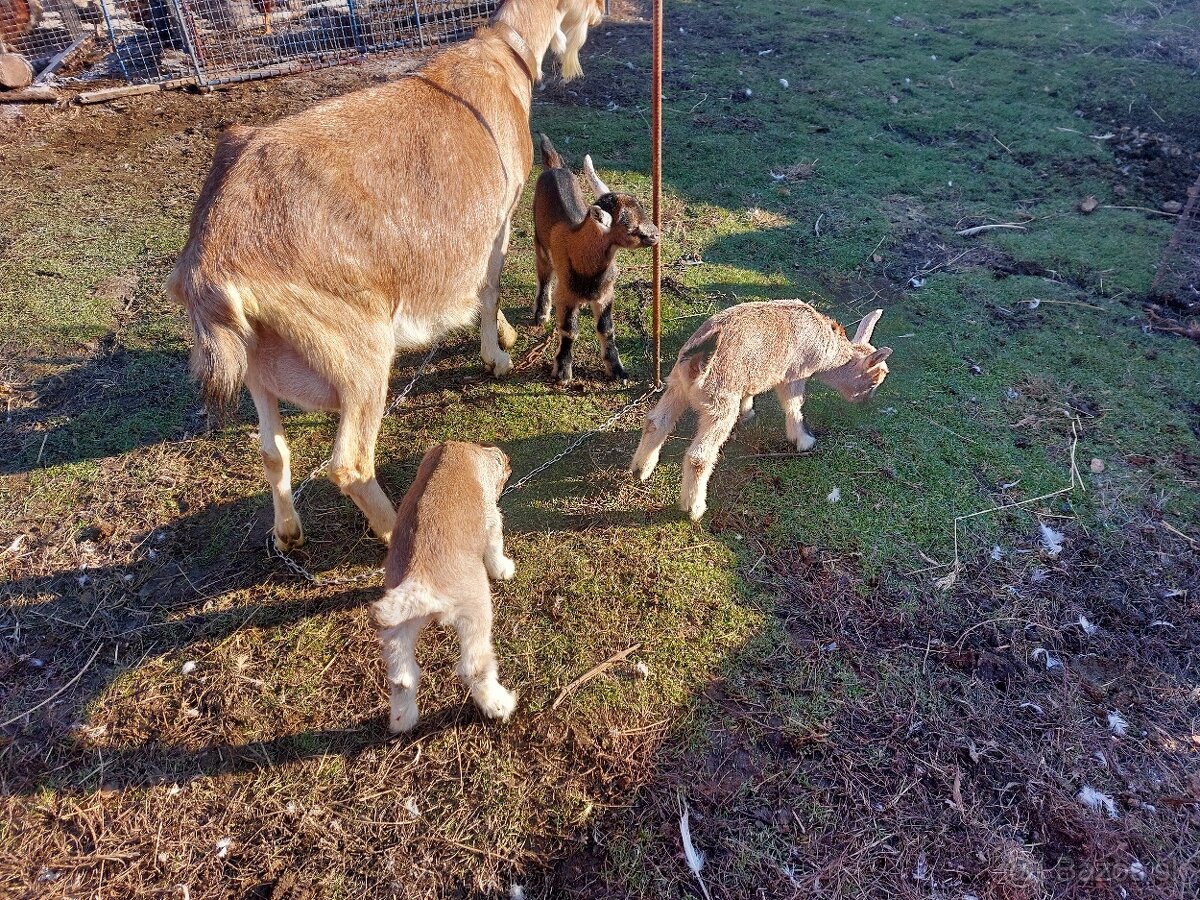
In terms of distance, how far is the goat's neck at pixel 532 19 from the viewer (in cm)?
473

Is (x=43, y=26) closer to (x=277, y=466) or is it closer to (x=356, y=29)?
(x=356, y=29)

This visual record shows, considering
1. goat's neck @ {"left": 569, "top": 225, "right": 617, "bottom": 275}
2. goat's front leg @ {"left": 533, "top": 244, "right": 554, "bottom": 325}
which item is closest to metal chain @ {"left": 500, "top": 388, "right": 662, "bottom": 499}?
goat's neck @ {"left": 569, "top": 225, "right": 617, "bottom": 275}

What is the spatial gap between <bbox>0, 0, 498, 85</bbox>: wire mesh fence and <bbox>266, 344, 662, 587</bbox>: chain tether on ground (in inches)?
238

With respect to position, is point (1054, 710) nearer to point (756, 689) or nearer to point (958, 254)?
point (756, 689)

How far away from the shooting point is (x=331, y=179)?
318 cm

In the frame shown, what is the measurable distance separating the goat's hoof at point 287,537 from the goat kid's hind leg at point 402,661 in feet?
3.90

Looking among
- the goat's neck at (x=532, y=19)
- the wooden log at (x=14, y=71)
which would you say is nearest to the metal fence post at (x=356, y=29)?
the wooden log at (x=14, y=71)

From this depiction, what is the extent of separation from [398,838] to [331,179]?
2.74 metres

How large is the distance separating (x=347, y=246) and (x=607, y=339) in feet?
6.35

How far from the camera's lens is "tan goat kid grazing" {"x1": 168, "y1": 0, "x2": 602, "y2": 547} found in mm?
2926

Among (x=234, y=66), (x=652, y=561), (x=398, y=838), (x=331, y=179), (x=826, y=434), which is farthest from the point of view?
(x=234, y=66)

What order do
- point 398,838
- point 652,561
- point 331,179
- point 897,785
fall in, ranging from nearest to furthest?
point 398,838, point 897,785, point 331,179, point 652,561

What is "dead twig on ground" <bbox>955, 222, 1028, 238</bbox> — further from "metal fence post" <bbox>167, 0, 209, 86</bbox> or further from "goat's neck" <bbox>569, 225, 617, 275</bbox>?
"metal fence post" <bbox>167, 0, 209, 86</bbox>

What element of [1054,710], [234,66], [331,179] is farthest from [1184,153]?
[234,66]
